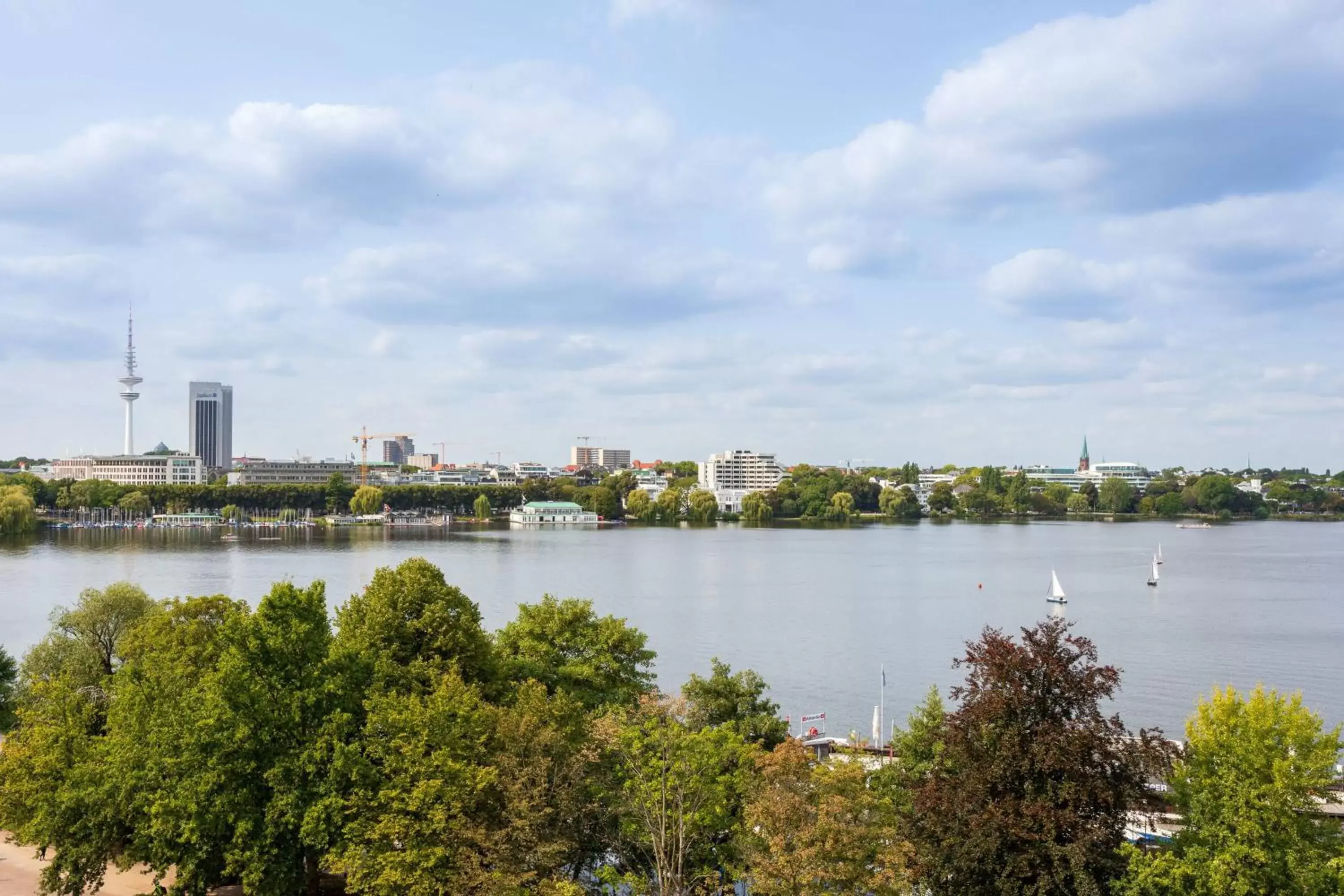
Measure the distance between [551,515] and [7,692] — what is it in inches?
3733

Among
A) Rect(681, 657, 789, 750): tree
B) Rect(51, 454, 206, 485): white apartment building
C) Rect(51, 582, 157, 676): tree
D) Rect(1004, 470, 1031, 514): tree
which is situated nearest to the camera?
Rect(681, 657, 789, 750): tree

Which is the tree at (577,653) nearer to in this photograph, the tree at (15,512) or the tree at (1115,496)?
the tree at (15,512)

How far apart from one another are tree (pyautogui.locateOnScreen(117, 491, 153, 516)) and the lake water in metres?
18.5

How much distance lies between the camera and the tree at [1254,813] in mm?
10820

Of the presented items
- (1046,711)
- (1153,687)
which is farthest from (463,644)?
(1153,687)

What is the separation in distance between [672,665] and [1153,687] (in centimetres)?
1238

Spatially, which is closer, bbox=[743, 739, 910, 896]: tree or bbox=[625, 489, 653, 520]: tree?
bbox=[743, 739, 910, 896]: tree

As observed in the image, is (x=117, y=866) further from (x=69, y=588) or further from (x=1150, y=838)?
(x=69, y=588)

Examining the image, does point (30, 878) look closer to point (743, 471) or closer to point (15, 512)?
point (15, 512)

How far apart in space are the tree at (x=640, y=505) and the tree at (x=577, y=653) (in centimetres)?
10042

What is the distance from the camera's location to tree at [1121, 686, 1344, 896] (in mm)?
10820

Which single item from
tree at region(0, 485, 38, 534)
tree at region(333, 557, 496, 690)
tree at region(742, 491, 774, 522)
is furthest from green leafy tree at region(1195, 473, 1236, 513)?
tree at region(333, 557, 496, 690)

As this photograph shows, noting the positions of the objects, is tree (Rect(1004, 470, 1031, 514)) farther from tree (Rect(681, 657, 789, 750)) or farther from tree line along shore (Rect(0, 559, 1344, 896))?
tree line along shore (Rect(0, 559, 1344, 896))

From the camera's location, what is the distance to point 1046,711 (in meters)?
12.0
